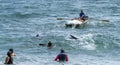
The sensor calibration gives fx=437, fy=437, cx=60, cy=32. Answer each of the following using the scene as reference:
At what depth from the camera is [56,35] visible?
158 feet

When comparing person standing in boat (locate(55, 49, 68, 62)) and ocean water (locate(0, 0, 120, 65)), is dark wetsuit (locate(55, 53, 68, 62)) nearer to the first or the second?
person standing in boat (locate(55, 49, 68, 62))

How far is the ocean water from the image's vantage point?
36.3 metres

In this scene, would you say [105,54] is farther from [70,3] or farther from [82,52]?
[70,3]

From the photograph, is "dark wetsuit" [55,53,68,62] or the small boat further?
the small boat

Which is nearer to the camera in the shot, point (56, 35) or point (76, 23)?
point (56, 35)

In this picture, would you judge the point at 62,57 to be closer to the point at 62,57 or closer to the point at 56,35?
the point at 62,57

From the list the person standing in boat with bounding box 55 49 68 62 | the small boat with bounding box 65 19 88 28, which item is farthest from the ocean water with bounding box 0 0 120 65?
the small boat with bounding box 65 19 88 28

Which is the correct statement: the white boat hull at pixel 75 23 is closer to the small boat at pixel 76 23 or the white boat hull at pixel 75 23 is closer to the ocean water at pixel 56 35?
the small boat at pixel 76 23

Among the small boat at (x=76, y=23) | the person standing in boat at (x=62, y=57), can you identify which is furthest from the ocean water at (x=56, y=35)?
the small boat at (x=76, y=23)

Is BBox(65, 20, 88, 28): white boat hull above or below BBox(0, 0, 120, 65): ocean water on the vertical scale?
above

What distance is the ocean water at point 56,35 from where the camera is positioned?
36.3 meters

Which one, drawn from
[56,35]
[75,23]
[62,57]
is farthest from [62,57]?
[75,23]

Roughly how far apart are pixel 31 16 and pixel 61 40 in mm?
22145

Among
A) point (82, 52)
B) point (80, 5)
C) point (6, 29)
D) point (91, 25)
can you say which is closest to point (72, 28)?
point (91, 25)
